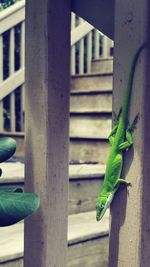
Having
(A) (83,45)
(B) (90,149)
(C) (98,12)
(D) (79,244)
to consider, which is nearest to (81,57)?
(A) (83,45)

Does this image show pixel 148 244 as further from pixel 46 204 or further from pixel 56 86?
pixel 56 86

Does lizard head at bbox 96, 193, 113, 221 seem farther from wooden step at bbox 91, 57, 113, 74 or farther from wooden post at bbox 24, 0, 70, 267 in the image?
wooden step at bbox 91, 57, 113, 74

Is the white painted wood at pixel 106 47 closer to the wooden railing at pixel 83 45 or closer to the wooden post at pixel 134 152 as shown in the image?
the wooden railing at pixel 83 45

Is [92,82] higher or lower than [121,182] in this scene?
higher

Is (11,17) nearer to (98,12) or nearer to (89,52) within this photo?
(89,52)

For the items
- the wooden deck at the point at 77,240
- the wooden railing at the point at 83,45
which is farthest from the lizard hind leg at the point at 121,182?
the wooden railing at the point at 83,45

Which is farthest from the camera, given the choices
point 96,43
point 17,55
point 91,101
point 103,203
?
point 96,43

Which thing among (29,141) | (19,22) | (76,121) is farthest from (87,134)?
(29,141)
